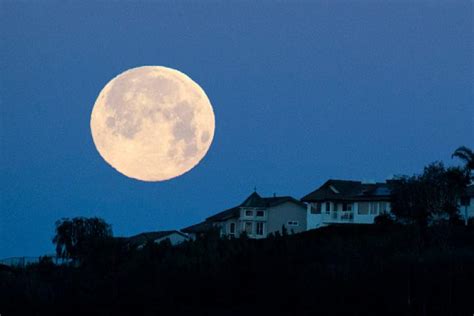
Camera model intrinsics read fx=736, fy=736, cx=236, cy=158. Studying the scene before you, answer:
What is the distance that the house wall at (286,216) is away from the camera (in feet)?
222

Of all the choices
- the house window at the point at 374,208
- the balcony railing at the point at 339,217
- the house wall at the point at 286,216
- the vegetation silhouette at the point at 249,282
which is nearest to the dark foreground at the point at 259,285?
the vegetation silhouette at the point at 249,282

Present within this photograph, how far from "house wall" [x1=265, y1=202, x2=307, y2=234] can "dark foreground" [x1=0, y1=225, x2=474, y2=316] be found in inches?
1592

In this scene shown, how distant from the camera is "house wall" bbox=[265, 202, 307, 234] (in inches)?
2662

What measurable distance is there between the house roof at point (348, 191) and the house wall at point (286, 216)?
4354mm

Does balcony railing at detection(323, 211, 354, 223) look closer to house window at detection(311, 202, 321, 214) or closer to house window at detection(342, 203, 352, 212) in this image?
house window at detection(342, 203, 352, 212)

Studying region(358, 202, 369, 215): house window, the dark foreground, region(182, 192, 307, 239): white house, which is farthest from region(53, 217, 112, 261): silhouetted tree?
the dark foreground

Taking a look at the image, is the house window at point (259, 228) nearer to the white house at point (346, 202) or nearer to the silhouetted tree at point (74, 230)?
the white house at point (346, 202)

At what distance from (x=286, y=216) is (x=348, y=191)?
867 cm

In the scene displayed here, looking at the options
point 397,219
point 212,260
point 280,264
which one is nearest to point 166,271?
point 212,260

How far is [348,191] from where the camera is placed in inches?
2452

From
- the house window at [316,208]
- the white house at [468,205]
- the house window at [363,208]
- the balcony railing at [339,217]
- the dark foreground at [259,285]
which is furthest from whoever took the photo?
the house window at [316,208]

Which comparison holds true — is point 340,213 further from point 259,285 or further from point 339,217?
point 259,285

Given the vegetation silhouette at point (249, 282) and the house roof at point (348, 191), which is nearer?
the vegetation silhouette at point (249, 282)

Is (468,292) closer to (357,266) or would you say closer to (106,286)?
(357,266)
